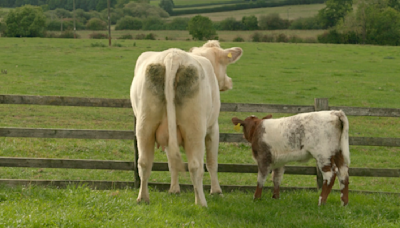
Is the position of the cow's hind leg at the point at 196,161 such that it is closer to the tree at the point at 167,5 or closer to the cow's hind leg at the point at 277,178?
the cow's hind leg at the point at 277,178

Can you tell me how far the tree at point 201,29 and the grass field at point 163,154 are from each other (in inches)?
1035

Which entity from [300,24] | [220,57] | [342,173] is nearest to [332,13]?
[300,24]

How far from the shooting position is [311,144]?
6.33 metres

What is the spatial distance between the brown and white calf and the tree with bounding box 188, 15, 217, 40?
59.4 meters

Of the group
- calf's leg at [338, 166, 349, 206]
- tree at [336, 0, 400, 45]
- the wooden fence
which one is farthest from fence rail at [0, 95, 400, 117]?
tree at [336, 0, 400, 45]

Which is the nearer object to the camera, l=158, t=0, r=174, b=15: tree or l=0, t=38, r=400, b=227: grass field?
l=0, t=38, r=400, b=227: grass field

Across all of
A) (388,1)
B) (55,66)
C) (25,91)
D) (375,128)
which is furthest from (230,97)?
(388,1)

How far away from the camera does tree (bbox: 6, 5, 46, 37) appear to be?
221ft

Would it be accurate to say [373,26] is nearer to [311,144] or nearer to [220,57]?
[220,57]

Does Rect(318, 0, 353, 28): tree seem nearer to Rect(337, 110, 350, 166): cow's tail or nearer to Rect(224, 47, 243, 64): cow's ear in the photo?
Rect(224, 47, 243, 64): cow's ear

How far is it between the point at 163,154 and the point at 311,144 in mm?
5782

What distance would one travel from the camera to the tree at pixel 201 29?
65.2 metres

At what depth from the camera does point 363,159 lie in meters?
11.5

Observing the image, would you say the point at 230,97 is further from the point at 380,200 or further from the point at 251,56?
the point at 251,56
